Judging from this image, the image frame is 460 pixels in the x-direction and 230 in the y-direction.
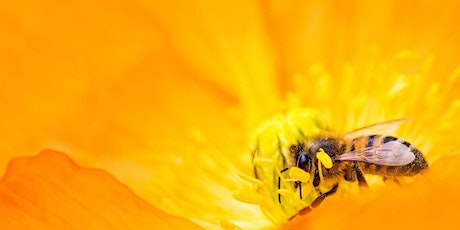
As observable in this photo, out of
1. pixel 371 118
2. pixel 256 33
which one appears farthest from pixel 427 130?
pixel 256 33

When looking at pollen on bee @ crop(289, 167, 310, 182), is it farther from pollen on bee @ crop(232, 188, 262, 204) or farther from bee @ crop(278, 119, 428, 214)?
pollen on bee @ crop(232, 188, 262, 204)

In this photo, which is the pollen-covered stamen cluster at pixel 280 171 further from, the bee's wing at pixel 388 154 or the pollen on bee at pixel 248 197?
the bee's wing at pixel 388 154

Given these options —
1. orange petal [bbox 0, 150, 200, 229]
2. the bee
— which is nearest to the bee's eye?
the bee

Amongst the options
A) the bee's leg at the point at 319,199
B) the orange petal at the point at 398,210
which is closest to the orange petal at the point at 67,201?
the bee's leg at the point at 319,199

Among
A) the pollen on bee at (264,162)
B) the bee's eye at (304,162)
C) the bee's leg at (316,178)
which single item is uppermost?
the pollen on bee at (264,162)

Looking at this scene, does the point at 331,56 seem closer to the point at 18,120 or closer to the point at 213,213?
the point at 213,213

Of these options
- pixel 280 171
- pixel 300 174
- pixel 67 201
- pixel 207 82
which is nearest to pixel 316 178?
pixel 300 174
